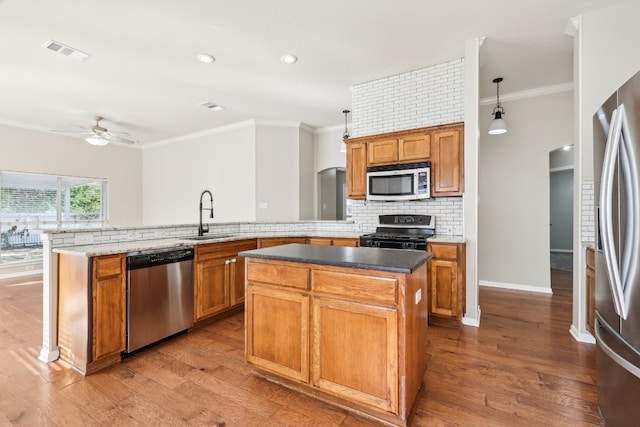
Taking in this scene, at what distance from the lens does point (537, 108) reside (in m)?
4.45

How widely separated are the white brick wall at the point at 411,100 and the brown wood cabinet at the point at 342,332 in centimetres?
255

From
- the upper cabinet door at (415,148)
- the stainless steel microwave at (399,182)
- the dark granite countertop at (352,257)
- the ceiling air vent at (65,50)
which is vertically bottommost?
the dark granite countertop at (352,257)

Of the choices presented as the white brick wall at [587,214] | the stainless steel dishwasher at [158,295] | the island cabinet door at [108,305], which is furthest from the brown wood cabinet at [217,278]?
the white brick wall at [587,214]

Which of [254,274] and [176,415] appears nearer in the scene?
[176,415]

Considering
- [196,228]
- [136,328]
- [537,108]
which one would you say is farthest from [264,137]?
[537,108]

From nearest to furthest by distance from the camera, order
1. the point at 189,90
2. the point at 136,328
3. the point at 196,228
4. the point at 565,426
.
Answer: the point at 565,426 → the point at 136,328 → the point at 196,228 → the point at 189,90

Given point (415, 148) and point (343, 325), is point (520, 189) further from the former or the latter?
point (343, 325)

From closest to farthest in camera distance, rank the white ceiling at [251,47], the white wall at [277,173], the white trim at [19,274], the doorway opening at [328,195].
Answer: the white ceiling at [251,47]
the white trim at [19,274]
the white wall at [277,173]
the doorway opening at [328,195]

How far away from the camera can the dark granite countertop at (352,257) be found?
1.67m

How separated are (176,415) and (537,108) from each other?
574 cm

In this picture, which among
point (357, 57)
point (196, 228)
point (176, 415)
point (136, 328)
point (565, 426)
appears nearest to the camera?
point (565, 426)

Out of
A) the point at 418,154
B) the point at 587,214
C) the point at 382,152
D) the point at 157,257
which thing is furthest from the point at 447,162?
the point at 157,257

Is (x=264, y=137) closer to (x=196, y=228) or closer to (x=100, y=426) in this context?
(x=196, y=228)

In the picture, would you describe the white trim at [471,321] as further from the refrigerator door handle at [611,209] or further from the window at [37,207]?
the window at [37,207]
